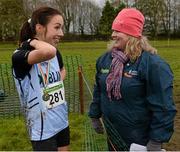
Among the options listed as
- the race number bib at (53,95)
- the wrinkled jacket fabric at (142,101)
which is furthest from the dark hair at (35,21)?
the wrinkled jacket fabric at (142,101)

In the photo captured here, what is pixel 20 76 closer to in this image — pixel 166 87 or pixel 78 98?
pixel 166 87

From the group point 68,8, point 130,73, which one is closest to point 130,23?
point 130,73

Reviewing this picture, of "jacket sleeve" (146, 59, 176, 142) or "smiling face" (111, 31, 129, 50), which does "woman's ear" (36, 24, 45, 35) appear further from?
"jacket sleeve" (146, 59, 176, 142)

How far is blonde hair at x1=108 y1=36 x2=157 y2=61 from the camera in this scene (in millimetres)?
3229

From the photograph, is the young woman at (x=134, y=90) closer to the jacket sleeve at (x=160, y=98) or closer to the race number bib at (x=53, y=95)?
the jacket sleeve at (x=160, y=98)

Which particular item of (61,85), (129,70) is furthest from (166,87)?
(61,85)

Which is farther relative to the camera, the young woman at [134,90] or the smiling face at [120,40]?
the smiling face at [120,40]

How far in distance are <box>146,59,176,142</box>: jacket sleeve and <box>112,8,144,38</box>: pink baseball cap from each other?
303 millimetres

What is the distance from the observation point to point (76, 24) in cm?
7500

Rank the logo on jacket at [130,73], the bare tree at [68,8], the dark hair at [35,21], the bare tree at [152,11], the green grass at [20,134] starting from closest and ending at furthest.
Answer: the logo on jacket at [130,73] < the dark hair at [35,21] < the green grass at [20,134] < the bare tree at [152,11] < the bare tree at [68,8]

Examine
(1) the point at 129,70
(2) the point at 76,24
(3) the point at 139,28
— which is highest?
(3) the point at 139,28

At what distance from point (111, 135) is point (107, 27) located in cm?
6368

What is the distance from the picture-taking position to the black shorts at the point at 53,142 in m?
3.44

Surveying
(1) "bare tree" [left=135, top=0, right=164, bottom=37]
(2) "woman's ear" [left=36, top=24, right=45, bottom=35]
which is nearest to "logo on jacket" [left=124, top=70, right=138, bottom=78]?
(2) "woman's ear" [left=36, top=24, right=45, bottom=35]
